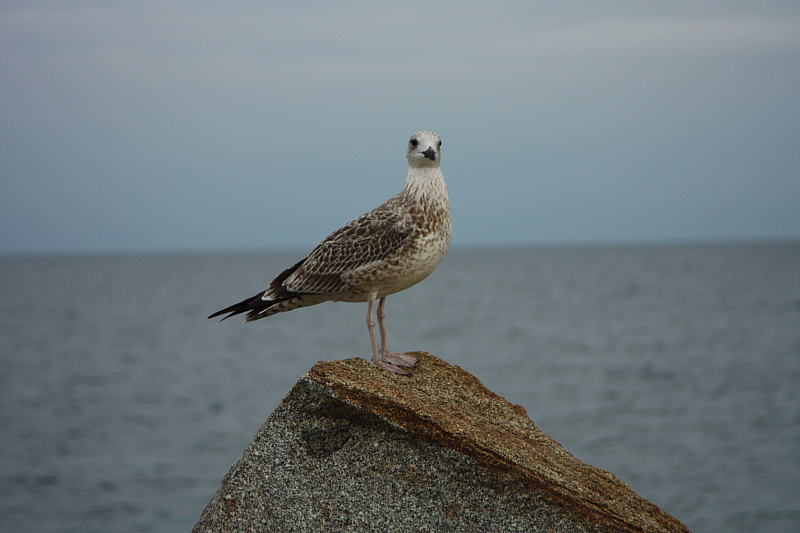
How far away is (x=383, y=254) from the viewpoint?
20.9 feet

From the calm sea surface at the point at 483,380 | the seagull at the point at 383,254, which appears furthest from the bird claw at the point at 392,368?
the calm sea surface at the point at 483,380

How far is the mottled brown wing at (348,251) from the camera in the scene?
6.43m

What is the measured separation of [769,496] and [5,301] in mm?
109689

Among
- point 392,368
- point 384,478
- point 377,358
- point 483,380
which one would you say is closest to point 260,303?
point 377,358

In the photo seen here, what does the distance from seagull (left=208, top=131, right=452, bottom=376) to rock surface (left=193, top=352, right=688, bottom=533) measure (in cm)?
101

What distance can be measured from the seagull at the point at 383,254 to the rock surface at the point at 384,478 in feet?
3.31

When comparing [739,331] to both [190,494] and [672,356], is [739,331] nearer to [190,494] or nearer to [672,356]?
[672,356]

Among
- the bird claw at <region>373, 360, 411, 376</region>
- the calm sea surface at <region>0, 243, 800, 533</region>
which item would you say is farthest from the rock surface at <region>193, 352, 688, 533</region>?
Answer: the calm sea surface at <region>0, 243, 800, 533</region>

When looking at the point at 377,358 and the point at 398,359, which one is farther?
the point at 398,359

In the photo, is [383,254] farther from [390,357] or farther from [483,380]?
[483,380]

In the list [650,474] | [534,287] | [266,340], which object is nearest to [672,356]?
[650,474]

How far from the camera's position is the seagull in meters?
6.40

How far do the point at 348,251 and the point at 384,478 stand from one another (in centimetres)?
209

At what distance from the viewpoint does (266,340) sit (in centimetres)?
5500
